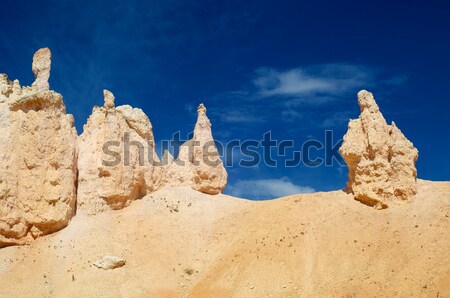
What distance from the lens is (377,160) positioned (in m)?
31.4

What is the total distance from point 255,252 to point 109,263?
9.03 metres

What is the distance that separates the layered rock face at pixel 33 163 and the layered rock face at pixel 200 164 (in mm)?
8120

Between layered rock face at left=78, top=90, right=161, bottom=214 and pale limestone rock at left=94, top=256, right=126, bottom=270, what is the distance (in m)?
5.13

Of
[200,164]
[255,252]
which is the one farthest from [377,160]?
[200,164]

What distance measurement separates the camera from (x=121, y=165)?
1366 inches

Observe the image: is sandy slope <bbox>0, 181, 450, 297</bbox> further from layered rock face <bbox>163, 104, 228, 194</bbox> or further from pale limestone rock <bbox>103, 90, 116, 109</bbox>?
pale limestone rock <bbox>103, 90, 116, 109</bbox>

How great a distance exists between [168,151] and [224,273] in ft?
46.4

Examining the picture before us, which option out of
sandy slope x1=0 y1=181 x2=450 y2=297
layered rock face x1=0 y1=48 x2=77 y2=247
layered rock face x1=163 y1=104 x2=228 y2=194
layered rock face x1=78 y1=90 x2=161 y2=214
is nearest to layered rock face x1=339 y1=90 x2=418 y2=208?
sandy slope x1=0 y1=181 x2=450 y2=297

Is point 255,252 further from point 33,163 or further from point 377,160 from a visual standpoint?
point 33,163

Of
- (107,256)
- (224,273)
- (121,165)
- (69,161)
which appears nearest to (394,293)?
(224,273)

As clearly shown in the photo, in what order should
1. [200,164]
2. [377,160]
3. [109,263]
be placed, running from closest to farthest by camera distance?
[109,263] → [377,160] → [200,164]

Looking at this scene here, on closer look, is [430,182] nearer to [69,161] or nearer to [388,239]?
[388,239]

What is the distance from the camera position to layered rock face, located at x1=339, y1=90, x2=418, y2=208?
101 ft

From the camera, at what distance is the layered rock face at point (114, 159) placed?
3403 cm
